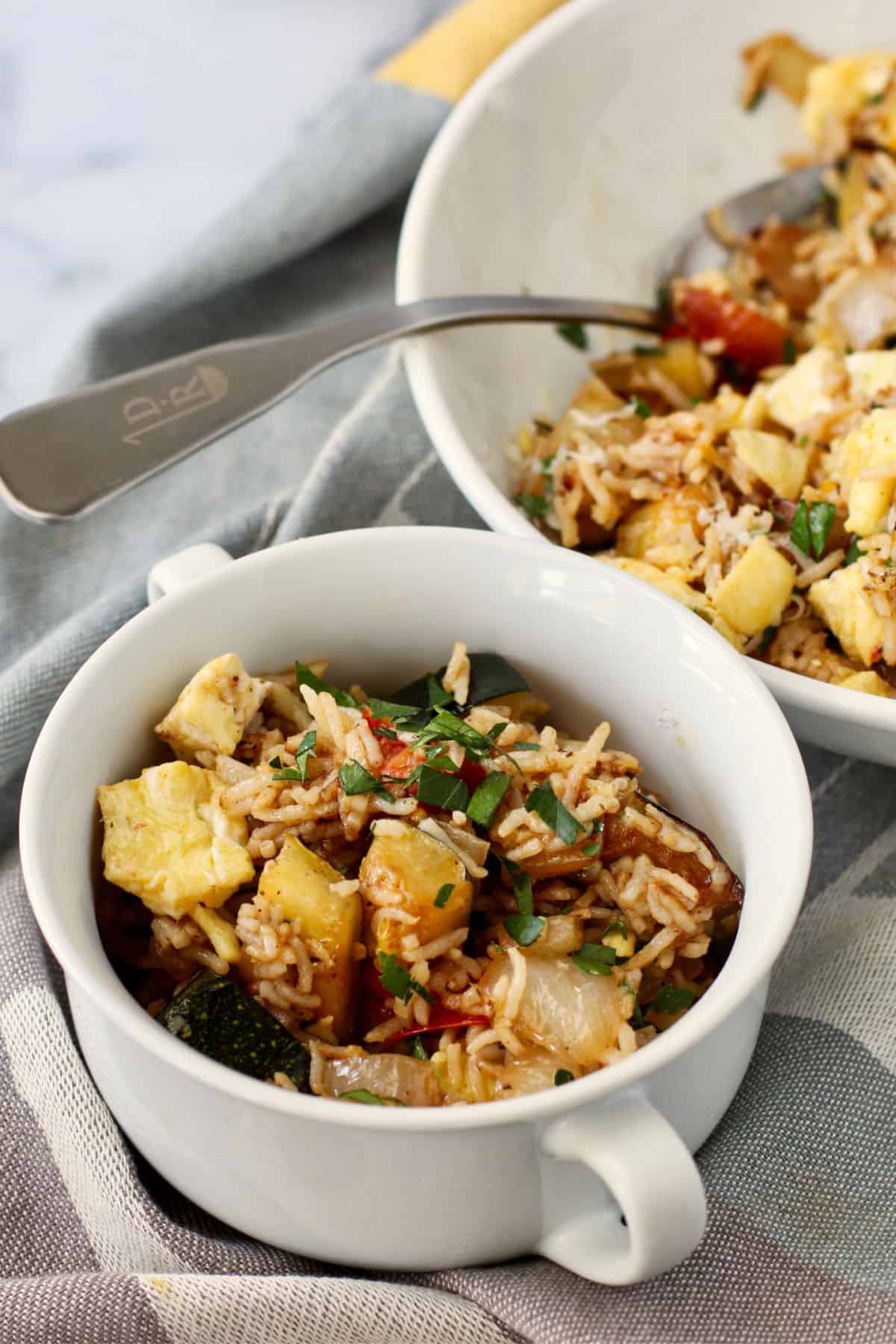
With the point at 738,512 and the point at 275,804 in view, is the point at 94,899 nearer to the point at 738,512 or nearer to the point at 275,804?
the point at 275,804

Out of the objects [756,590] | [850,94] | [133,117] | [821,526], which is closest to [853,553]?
[821,526]

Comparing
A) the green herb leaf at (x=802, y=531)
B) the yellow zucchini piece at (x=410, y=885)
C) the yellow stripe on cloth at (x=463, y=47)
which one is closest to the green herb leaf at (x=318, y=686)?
the yellow zucchini piece at (x=410, y=885)

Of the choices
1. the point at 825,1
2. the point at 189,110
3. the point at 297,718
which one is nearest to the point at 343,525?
the point at 297,718

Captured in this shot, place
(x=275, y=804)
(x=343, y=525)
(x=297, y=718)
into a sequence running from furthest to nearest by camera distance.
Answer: (x=343, y=525) < (x=297, y=718) < (x=275, y=804)

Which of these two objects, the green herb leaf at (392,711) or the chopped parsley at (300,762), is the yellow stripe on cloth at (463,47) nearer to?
the green herb leaf at (392,711)

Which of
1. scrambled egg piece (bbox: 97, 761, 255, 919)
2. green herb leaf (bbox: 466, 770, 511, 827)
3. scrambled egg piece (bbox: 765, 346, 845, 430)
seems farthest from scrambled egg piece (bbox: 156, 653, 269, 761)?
scrambled egg piece (bbox: 765, 346, 845, 430)

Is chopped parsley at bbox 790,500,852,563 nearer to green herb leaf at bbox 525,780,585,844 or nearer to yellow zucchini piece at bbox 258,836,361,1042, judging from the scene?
green herb leaf at bbox 525,780,585,844

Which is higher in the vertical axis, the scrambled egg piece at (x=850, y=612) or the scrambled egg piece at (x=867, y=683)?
the scrambled egg piece at (x=850, y=612)
